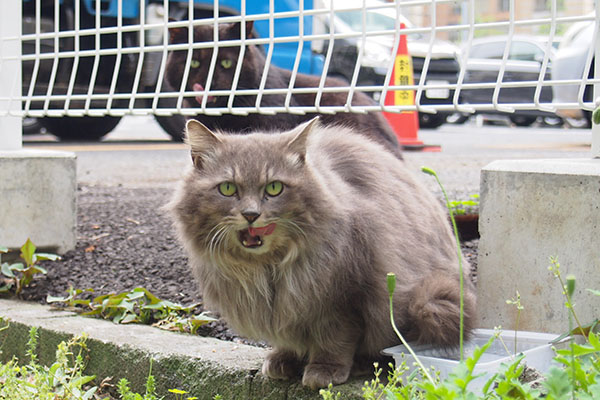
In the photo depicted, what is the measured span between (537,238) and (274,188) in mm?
809

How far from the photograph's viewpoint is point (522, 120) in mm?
20344

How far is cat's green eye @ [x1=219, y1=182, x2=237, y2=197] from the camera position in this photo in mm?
2219

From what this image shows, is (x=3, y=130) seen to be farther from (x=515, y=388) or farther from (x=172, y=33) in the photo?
(x=515, y=388)

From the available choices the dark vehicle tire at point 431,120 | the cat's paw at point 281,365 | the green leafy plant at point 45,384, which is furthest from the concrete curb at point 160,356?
the dark vehicle tire at point 431,120

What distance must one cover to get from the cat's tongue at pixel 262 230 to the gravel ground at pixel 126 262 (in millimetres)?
787

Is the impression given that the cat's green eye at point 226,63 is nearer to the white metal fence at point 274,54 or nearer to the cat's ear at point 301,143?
the white metal fence at point 274,54

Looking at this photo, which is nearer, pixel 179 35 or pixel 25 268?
pixel 25 268

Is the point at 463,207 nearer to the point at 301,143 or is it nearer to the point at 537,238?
the point at 537,238

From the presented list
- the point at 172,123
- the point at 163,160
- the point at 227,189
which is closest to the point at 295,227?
the point at 227,189

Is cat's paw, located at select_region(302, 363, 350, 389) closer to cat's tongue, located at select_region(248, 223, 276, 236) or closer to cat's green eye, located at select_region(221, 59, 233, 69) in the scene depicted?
cat's tongue, located at select_region(248, 223, 276, 236)

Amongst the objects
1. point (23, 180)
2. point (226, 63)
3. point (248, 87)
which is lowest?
point (23, 180)

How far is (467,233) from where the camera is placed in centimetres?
372

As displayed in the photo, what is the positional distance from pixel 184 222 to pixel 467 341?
903mm

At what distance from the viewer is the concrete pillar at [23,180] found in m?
3.59
